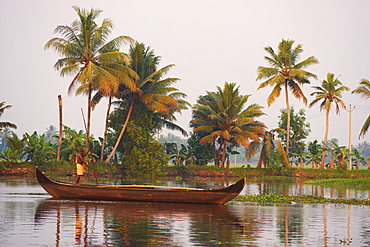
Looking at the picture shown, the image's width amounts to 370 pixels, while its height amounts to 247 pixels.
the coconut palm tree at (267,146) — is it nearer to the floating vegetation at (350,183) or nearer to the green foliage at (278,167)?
the green foliage at (278,167)

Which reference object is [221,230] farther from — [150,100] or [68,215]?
[150,100]

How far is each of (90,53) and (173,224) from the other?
85.4 feet

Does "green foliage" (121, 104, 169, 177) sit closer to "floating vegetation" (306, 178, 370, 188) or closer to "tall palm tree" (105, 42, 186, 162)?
"tall palm tree" (105, 42, 186, 162)

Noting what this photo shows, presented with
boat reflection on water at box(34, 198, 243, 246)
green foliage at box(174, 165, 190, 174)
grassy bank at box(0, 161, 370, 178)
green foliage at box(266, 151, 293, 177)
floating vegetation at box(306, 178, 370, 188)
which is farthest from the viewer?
green foliage at box(266, 151, 293, 177)

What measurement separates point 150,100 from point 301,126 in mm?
18869

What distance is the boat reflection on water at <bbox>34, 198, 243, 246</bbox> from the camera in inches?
443

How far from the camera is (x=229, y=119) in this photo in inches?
1828

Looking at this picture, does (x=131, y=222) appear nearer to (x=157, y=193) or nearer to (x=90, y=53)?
(x=157, y=193)

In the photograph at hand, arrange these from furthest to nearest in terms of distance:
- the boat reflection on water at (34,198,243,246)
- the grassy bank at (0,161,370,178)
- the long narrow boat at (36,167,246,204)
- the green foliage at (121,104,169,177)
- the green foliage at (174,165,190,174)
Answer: the green foliage at (174,165,190,174)
the green foliage at (121,104,169,177)
the grassy bank at (0,161,370,178)
the long narrow boat at (36,167,246,204)
the boat reflection on water at (34,198,243,246)

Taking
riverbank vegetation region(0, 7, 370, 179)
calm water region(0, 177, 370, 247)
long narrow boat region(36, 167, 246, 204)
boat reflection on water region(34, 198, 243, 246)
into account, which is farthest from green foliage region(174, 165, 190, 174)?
boat reflection on water region(34, 198, 243, 246)

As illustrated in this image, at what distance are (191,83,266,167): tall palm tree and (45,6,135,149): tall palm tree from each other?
10.1m

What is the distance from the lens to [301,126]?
52969mm

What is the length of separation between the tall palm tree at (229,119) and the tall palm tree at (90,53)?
1011cm

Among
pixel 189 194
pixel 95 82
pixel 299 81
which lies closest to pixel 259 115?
pixel 299 81
